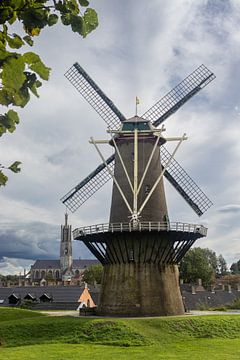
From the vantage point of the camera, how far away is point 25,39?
288 cm

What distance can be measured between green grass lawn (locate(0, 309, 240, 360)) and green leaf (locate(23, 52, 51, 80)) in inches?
557

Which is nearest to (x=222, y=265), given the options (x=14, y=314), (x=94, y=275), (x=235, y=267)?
(x=235, y=267)

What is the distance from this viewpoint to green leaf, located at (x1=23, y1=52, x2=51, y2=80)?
2.47m

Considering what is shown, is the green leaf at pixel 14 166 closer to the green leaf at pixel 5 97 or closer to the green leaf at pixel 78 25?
the green leaf at pixel 5 97

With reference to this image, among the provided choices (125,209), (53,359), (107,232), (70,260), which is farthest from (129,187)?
(70,260)

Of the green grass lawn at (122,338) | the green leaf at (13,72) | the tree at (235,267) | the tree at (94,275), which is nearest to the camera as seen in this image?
the green leaf at (13,72)

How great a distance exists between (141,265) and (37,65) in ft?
74.2

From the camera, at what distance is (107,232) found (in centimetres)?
2392

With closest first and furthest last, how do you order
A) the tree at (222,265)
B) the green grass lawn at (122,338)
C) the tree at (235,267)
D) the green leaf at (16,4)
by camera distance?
the green leaf at (16,4), the green grass lawn at (122,338), the tree at (222,265), the tree at (235,267)

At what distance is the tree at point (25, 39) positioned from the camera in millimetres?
2422

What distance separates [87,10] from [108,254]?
2315cm

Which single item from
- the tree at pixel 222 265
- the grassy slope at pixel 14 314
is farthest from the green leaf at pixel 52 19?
the tree at pixel 222 265

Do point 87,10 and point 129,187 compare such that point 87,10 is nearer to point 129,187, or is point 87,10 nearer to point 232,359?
point 232,359

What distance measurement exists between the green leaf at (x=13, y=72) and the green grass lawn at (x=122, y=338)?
1421 cm
